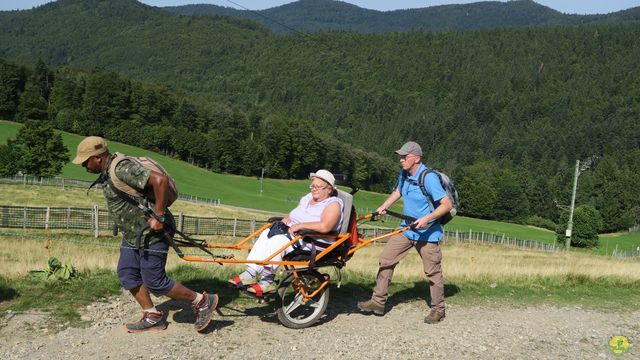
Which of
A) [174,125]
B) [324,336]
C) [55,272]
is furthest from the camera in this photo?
[174,125]

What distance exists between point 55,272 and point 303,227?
3385 millimetres

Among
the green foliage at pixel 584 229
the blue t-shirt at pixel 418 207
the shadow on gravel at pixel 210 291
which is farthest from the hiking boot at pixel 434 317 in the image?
the green foliage at pixel 584 229

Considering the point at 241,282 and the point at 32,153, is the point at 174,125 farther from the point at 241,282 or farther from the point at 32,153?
the point at 241,282

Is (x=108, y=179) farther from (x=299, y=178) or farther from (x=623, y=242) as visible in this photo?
(x=299, y=178)

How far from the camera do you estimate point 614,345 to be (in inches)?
262

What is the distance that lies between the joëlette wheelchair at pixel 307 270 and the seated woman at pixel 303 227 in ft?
0.29

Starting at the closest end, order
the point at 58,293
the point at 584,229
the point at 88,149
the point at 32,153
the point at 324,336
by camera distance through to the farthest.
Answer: the point at 88,149
the point at 324,336
the point at 58,293
the point at 32,153
the point at 584,229

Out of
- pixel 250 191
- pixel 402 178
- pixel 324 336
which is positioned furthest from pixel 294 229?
pixel 250 191

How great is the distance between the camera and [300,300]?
6.52 m

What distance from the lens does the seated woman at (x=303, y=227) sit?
628 cm

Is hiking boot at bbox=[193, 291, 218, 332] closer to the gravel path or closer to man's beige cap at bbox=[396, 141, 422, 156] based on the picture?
the gravel path

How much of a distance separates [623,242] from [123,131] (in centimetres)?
8930

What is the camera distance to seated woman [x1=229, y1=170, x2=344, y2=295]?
628cm

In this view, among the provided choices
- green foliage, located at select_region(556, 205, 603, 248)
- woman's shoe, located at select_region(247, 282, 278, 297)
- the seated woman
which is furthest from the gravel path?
green foliage, located at select_region(556, 205, 603, 248)
